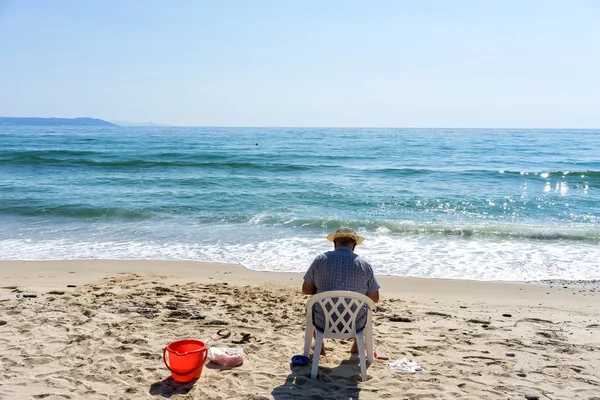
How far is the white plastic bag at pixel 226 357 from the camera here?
433cm

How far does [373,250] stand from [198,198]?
296 inches

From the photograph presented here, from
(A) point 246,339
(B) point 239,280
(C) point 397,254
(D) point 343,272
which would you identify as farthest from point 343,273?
(C) point 397,254

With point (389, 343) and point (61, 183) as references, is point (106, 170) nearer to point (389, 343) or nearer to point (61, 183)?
point (61, 183)

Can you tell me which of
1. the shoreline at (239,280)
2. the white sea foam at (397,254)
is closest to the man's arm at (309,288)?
the shoreline at (239,280)

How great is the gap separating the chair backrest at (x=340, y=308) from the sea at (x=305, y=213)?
13.9 feet

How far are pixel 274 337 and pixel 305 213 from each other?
8461 millimetres

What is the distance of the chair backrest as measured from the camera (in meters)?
3.99

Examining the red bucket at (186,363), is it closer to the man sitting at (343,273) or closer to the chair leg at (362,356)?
the man sitting at (343,273)

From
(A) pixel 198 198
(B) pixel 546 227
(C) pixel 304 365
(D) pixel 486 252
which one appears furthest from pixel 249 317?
(A) pixel 198 198

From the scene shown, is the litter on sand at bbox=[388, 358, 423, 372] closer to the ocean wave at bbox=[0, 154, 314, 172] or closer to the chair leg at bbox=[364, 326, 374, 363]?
the chair leg at bbox=[364, 326, 374, 363]

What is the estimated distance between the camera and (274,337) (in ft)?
16.4

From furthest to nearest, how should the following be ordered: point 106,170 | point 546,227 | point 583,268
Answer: point 106,170 → point 546,227 → point 583,268

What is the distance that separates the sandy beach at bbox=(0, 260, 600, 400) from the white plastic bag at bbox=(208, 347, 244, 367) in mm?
68

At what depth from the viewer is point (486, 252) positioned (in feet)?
31.4
